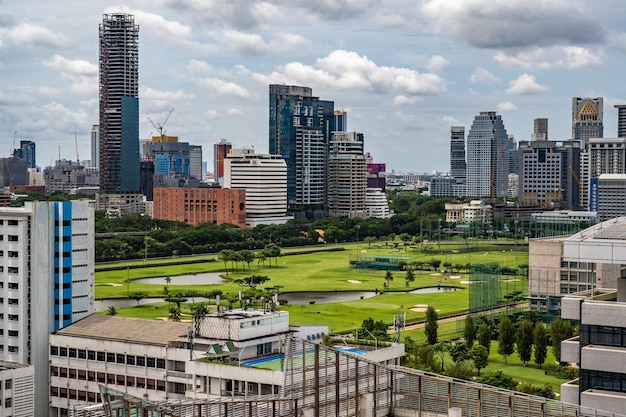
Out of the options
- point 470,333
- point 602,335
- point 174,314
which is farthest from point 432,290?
point 602,335

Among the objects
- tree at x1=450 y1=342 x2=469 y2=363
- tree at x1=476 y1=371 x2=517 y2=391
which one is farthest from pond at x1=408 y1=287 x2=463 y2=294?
tree at x1=476 y1=371 x2=517 y2=391

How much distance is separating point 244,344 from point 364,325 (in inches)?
1127

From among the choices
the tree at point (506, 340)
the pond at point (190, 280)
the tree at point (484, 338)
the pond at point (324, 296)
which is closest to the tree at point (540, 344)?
the tree at point (506, 340)

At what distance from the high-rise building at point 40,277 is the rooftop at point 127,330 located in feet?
3.88

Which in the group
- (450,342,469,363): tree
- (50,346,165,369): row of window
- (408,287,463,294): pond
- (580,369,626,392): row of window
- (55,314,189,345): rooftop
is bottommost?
(408,287,463,294): pond

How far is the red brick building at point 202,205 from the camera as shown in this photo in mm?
181000

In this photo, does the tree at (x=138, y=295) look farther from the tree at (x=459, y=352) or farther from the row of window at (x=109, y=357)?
the row of window at (x=109, y=357)

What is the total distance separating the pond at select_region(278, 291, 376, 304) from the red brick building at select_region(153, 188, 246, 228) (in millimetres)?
81160

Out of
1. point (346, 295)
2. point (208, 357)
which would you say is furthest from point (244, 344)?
point (346, 295)

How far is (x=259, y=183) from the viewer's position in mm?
191250

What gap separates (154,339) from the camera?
45.0 metres

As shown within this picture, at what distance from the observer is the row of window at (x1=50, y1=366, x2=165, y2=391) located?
43.8 m

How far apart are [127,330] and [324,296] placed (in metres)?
51.5

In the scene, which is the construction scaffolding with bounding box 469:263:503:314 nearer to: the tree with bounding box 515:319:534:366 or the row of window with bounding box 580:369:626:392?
the tree with bounding box 515:319:534:366
